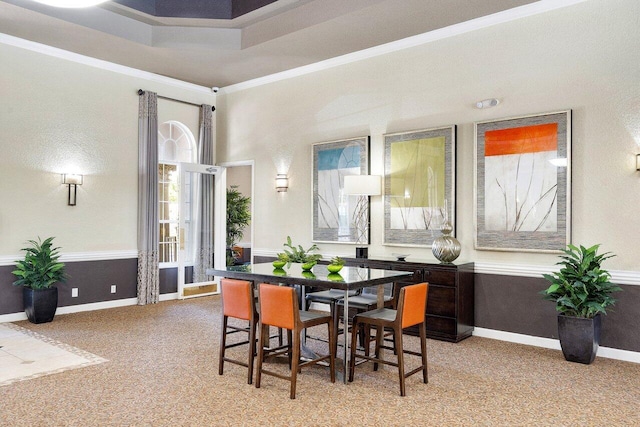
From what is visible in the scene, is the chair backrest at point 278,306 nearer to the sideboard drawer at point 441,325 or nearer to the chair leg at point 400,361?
the chair leg at point 400,361

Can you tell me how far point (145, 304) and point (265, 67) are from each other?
3848mm

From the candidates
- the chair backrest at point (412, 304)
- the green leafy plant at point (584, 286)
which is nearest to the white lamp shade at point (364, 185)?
the green leafy plant at point (584, 286)

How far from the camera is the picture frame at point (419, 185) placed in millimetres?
5777

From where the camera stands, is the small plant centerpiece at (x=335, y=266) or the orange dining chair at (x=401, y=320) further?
the small plant centerpiece at (x=335, y=266)

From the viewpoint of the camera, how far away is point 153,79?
25.1 feet

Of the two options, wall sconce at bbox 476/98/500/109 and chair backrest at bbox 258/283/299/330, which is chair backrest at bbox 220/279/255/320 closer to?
chair backrest at bbox 258/283/299/330

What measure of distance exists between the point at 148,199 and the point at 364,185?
3.33m

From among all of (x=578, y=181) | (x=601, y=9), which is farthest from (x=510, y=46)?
(x=578, y=181)

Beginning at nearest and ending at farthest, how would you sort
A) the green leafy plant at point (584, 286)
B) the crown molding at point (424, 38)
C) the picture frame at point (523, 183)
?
the green leafy plant at point (584, 286), the picture frame at point (523, 183), the crown molding at point (424, 38)

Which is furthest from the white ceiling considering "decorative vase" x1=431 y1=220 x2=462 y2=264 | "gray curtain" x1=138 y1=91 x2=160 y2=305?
"decorative vase" x1=431 y1=220 x2=462 y2=264

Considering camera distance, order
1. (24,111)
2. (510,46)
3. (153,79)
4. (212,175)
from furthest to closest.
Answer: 1. (212,175)
2. (153,79)
3. (24,111)
4. (510,46)

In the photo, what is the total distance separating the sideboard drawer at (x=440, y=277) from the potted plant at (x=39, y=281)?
171 inches

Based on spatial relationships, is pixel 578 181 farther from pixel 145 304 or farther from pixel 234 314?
pixel 145 304

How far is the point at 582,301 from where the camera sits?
4.40 m
